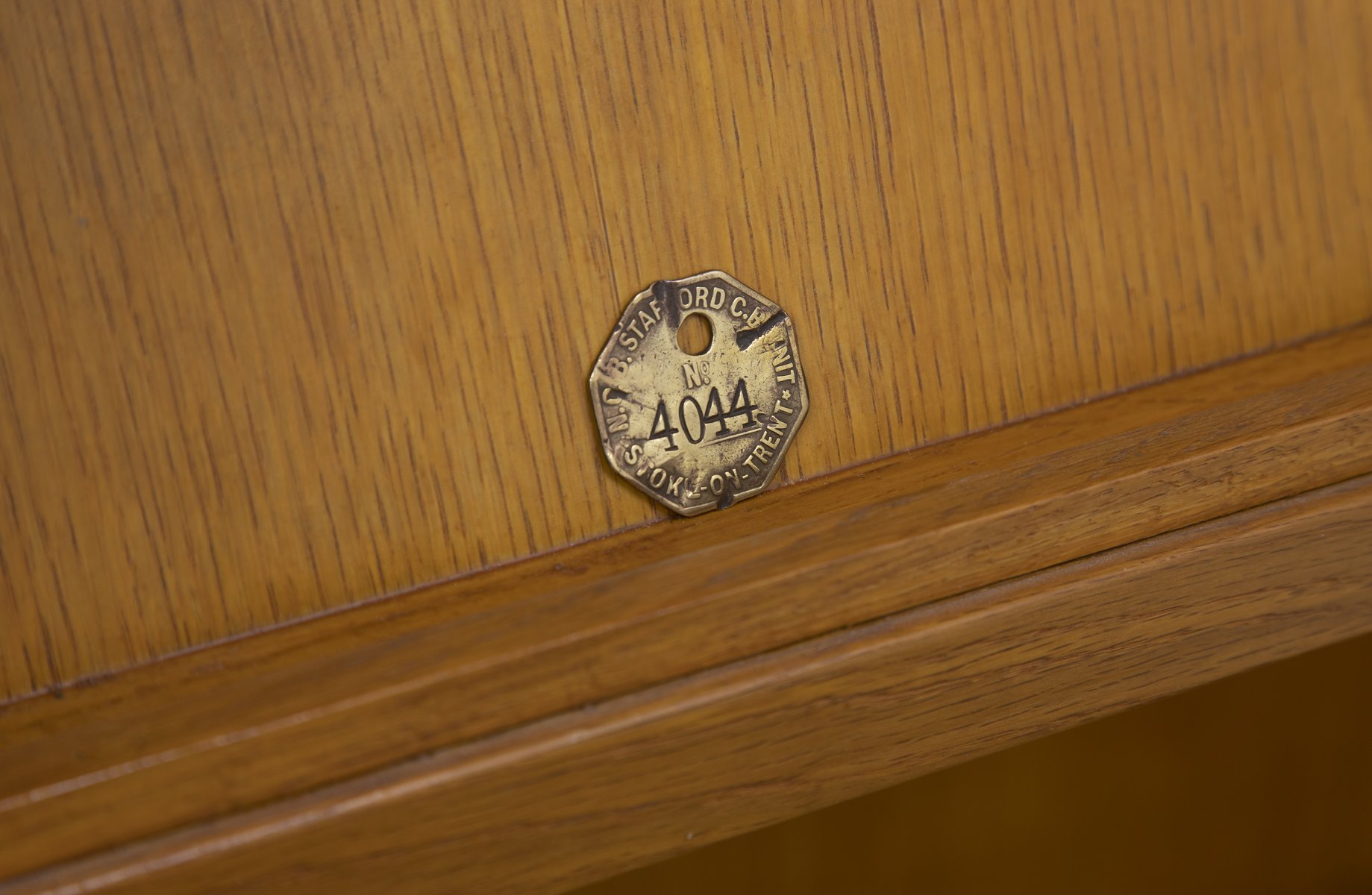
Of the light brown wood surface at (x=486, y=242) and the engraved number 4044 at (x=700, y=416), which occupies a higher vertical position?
the light brown wood surface at (x=486, y=242)

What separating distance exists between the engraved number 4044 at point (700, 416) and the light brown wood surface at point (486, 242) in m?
0.04

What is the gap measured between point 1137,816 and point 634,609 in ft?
1.80

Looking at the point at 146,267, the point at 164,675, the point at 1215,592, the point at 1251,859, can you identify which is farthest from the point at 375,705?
the point at 1251,859

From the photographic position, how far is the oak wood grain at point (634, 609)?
0.45m

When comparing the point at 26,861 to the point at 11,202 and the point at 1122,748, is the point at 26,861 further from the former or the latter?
the point at 1122,748

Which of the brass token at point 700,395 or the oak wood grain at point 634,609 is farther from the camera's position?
the brass token at point 700,395

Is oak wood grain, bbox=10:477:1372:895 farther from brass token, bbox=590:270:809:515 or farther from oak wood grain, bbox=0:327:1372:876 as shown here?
brass token, bbox=590:270:809:515

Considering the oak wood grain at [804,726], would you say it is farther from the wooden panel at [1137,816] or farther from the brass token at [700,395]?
the wooden panel at [1137,816]

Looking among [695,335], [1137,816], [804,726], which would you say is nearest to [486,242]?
[695,335]

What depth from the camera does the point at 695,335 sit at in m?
0.59

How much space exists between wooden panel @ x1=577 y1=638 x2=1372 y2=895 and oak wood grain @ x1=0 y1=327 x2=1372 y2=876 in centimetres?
29

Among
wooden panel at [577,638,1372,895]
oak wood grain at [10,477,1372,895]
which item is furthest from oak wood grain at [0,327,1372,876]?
wooden panel at [577,638,1372,895]

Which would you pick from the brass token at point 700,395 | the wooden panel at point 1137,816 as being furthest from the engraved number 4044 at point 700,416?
the wooden panel at point 1137,816

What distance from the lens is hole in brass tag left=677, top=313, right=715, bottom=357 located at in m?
0.58
